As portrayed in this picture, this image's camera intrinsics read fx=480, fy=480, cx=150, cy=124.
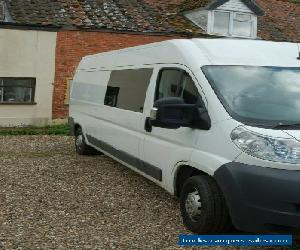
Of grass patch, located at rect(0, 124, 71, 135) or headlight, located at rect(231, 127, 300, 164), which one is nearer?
headlight, located at rect(231, 127, 300, 164)

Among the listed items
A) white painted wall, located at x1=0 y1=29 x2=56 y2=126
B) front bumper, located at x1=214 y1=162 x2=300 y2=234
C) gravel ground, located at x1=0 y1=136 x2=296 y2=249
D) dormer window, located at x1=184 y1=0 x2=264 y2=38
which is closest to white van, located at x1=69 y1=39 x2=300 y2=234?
front bumper, located at x1=214 y1=162 x2=300 y2=234

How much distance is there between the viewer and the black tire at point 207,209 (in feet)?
16.6

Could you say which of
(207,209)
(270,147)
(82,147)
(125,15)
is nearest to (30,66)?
(125,15)

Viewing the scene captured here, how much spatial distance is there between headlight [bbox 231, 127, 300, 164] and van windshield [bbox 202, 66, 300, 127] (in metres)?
0.19

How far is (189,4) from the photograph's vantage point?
2219 centimetres

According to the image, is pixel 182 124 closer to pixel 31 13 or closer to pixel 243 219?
pixel 243 219

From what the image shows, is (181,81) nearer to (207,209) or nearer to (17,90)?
(207,209)

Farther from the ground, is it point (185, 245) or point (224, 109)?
point (224, 109)

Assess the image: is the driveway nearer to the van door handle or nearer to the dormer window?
the van door handle

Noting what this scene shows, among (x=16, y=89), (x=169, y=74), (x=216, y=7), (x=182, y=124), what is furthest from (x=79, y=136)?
(x=216, y=7)

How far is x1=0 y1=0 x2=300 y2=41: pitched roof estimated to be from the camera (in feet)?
57.8

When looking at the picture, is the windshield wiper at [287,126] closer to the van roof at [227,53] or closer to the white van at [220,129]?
the white van at [220,129]

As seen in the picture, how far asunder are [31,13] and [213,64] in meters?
13.5

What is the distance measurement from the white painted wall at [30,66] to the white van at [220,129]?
422 inches
